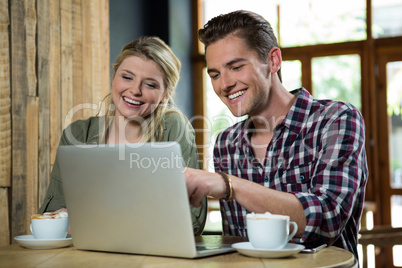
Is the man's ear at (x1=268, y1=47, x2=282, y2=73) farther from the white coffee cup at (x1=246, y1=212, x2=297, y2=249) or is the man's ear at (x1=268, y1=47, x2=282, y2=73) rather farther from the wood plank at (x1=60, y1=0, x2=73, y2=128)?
the wood plank at (x1=60, y1=0, x2=73, y2=128)

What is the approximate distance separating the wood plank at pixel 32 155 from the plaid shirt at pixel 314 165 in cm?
120

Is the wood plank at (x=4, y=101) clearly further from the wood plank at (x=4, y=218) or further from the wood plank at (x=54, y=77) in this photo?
the wood plank at (x=54, y=77)

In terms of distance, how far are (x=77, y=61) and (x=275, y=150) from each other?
1898 mm

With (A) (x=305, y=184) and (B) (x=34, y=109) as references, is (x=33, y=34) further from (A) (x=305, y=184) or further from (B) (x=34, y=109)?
(A) (x=305, y=184)

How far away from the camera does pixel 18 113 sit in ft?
8.26

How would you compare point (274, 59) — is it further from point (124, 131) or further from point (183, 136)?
point (124, 131)

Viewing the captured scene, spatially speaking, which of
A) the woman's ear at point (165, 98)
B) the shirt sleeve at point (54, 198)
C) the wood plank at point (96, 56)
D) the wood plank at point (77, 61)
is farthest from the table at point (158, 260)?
the wood plank at point (96, 56)

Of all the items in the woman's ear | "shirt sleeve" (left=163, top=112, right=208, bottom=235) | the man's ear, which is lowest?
"shirt sleeve" (left=163, top=112, right=208, bottom=235)

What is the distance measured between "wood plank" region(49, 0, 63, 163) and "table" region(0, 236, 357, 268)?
5.30 feet

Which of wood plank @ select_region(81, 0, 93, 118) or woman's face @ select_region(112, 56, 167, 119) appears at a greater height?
wood plank @ select_region(81, 0, 93, 118)

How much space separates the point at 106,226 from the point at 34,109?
164cm

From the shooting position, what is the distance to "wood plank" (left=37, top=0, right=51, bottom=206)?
2.72 m

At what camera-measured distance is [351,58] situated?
516 cm

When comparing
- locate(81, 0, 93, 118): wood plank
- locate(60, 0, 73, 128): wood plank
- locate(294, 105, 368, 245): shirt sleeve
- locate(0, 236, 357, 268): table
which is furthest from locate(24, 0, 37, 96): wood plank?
locate(294, 105, 368, 245): shirt sleeve
